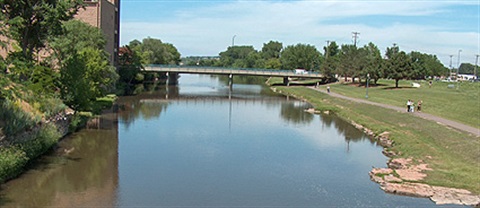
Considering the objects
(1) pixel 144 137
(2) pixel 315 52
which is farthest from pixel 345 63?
(1) pixel 144 137

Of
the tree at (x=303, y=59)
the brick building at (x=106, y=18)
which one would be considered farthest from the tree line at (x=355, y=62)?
the brick building at (x=106, y=18)

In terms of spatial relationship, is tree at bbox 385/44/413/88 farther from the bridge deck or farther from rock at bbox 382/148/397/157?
rock at bbox 382/148/397/157

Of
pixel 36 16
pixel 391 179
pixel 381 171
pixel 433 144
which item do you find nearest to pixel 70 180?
pixel 36 16

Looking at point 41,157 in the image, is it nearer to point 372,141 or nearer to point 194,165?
point 194,165

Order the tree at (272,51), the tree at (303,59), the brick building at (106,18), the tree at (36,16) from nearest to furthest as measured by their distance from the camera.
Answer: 1. the tree at (36,16)
2. the brick building at (106,18)
3. the tree at (303,59)
4. the tree at (272,51)

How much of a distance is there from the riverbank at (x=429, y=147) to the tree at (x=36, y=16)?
2075cm

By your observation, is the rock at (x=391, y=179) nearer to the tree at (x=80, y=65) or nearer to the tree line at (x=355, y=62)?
the tree at (x=80, y=65)

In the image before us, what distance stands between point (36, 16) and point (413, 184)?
23148 mm

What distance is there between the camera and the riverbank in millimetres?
22852

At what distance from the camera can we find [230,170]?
25.2 meters

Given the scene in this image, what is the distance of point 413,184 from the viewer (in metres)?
22.5

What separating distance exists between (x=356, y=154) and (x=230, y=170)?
10.00 meters

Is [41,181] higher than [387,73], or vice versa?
[387,73]

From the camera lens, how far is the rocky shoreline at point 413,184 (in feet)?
67.4
